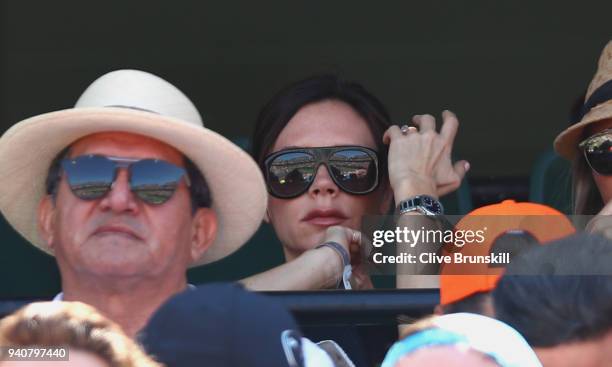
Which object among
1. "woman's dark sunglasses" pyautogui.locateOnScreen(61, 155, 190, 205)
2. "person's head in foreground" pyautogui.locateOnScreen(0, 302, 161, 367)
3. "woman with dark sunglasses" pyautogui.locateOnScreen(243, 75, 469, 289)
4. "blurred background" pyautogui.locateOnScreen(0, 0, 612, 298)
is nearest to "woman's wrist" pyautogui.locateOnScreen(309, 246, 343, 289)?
"woman with dark sunglasses" pyautogui.locateOnScreen(243, 75, 469, 289)

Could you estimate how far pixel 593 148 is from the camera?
3.51 metres

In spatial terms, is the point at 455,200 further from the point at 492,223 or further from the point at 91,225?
the point at 91,225

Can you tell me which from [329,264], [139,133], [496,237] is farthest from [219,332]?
[329,264]

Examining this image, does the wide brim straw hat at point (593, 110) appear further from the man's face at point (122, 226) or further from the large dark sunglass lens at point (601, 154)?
the man's face at point (122, 226)

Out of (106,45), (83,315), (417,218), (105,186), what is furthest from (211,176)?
(106,45)

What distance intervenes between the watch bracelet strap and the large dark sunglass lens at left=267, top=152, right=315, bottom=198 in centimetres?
16

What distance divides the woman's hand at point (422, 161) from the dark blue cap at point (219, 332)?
55.0 inches

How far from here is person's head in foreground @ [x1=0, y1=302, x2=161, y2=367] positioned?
2.07m

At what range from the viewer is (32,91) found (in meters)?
5.43

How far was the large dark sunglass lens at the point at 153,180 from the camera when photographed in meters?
3.14

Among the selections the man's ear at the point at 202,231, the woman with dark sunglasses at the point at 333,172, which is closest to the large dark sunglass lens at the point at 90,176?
the man's ear at the point at 202,231

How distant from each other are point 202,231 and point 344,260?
41 cm
